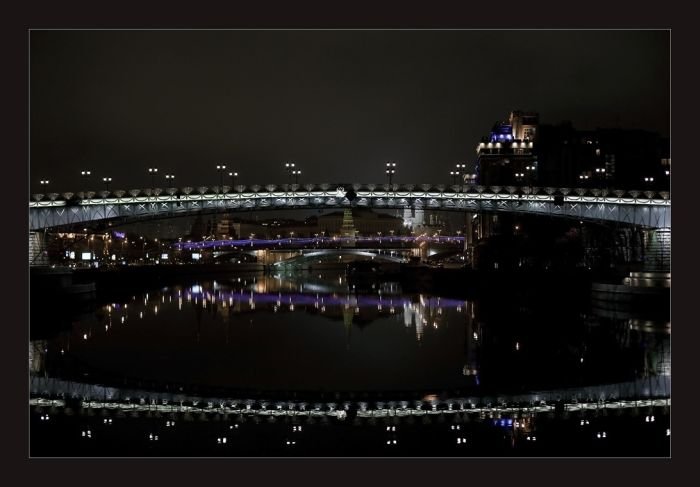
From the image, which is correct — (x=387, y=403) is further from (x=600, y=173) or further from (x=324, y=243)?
(x=324, y=243)

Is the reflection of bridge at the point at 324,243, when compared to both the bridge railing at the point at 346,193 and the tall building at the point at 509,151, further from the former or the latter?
the bridge railing at the point at 346,193

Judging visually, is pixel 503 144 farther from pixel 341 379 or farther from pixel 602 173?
pixel 341 379

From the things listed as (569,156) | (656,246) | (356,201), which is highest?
(569,156)

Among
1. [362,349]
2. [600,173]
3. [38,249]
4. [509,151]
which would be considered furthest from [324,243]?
[362,349]

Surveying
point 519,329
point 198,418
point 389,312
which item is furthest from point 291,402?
point 389,312

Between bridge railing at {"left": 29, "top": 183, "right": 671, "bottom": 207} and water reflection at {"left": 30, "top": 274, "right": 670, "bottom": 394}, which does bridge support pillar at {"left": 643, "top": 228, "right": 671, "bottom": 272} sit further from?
water reflection at {"left": 30, "top": 274, "right": 670, "bottom": 394}

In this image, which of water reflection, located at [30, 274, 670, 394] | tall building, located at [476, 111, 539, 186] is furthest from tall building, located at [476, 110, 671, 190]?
water reflection, located at [30, 274, 670, 394]
